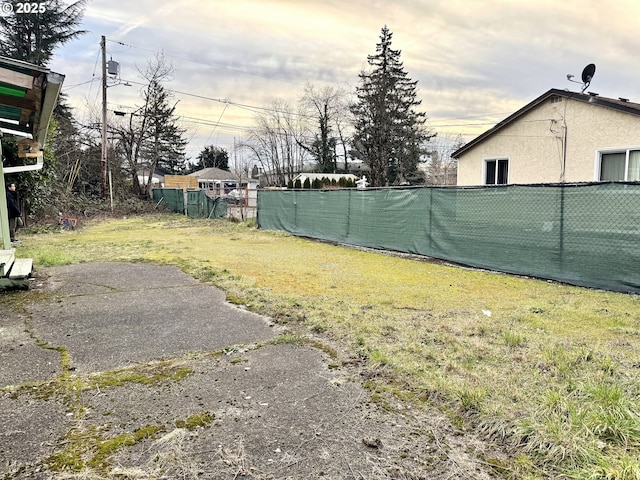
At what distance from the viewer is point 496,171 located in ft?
42.9

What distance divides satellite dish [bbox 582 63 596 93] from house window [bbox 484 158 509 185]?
2.76m

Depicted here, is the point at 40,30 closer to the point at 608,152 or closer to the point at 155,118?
the point at 155,118

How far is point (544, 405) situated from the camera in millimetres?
2408

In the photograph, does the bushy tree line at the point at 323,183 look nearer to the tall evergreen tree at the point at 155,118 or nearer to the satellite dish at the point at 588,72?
the tall evergreen tree at the point at 155,118

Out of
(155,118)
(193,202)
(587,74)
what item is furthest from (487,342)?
(155,118)

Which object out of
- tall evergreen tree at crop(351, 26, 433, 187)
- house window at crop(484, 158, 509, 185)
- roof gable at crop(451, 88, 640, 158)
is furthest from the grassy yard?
tall evergreen tree at crop(351, 26, 433, 187)

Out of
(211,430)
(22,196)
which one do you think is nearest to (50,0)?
(22,196)

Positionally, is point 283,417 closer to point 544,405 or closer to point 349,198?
point 544,405

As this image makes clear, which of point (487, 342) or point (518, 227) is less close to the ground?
point (518, 227)

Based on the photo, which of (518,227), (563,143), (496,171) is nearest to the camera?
(518,227)

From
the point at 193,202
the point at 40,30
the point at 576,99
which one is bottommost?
the point at 193,202

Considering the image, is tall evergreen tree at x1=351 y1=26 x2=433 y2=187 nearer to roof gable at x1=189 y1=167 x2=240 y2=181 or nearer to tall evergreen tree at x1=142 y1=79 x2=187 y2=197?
tall evergreen tree at x1=142 y1=79 x2=187 y2=197

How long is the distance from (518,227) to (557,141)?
5.80 meters

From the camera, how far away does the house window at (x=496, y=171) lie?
1279 cm
